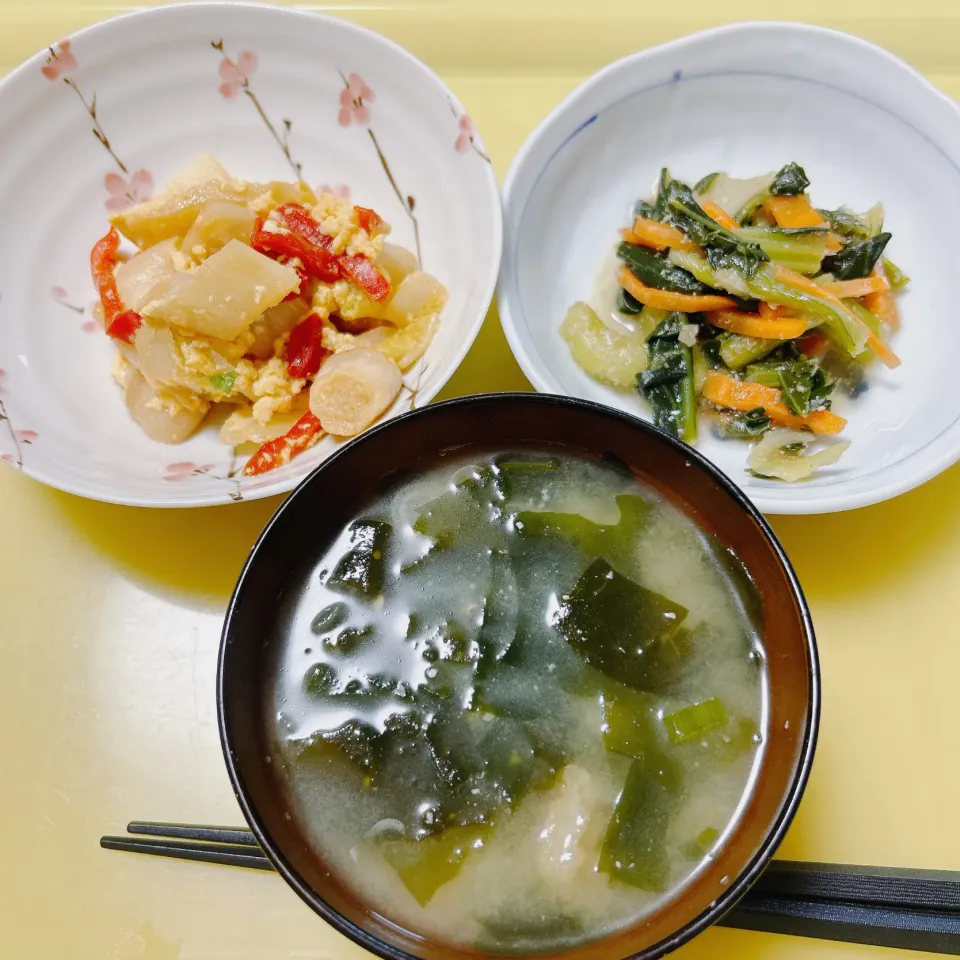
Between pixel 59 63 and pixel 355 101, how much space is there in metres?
0.69

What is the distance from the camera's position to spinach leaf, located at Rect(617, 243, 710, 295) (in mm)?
1844

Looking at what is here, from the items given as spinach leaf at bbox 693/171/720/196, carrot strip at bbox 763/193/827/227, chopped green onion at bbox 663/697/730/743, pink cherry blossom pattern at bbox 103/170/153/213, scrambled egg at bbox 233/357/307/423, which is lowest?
chopped green onion at bbox 663/697/730/743

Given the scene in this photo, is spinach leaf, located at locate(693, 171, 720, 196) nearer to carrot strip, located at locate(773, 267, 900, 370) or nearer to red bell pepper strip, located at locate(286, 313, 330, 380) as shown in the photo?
carrot strip, located at locate(773, 267, 900, 370)

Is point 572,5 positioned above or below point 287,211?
above

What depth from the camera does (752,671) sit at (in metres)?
1.40


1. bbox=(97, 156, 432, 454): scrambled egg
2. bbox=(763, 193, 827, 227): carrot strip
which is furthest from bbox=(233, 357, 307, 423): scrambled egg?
bbox=(763, 193, 827, 227): carrot strip

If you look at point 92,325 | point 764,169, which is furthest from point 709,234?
point 92,325

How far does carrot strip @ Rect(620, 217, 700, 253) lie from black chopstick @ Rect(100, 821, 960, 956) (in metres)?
1.34

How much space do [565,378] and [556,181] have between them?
0.53 meters

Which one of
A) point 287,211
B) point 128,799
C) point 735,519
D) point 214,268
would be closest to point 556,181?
point 287,211

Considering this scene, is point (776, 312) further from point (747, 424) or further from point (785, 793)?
point (785, 793)

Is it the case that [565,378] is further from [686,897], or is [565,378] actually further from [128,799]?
[128,799]

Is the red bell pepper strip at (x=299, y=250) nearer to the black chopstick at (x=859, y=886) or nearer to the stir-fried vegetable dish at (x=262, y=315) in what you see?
the stir-fried vegetable dish at (x=262, y=315)

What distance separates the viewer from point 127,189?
2.04 metres
